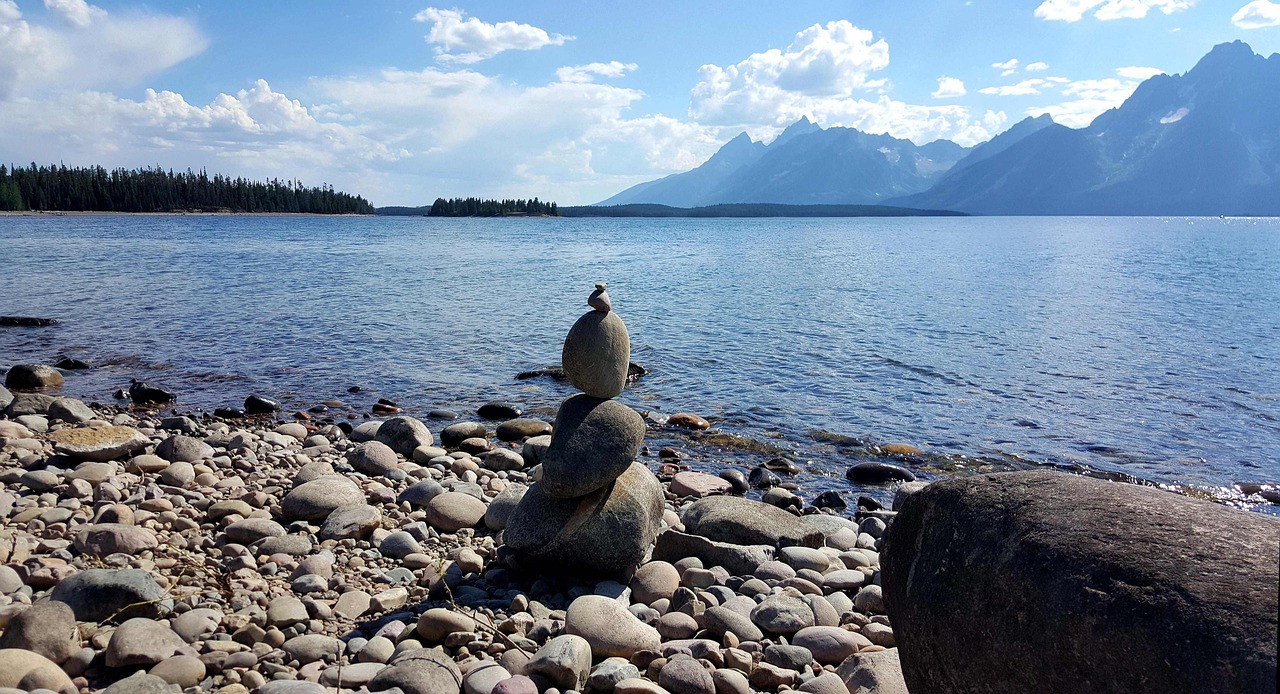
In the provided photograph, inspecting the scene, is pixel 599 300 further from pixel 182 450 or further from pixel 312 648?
pixel 182 450

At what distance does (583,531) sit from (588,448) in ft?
2.80

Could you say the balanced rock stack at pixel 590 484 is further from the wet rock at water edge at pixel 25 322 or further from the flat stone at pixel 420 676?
the wet rock at water edge at pixel 25 322

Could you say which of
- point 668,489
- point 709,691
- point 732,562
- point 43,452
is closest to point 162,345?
point 43,452

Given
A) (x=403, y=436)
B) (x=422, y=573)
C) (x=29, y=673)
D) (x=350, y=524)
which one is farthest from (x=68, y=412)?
(x=29, y=673)

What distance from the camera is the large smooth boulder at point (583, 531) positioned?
745 centimetres

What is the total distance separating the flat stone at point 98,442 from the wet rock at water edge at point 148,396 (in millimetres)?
7091

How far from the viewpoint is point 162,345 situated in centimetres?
2383

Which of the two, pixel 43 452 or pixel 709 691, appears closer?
pixel 709 691

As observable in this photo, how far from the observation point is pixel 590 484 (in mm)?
7301

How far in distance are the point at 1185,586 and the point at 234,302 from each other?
36.6 metres

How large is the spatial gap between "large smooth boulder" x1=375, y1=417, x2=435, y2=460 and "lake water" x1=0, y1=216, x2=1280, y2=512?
4.04m

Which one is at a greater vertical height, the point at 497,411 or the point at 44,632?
the point at 44,632

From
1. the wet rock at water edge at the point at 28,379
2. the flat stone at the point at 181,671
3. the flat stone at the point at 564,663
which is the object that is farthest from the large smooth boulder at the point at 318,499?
the wet rock at water edge at the point at 28,379

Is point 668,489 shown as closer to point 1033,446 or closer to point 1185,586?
point 1033,446
